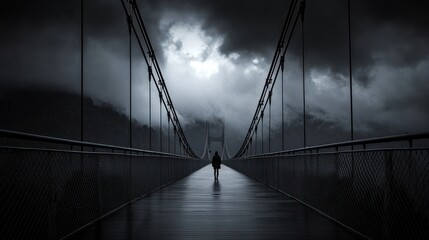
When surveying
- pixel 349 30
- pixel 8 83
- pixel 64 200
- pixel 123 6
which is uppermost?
pixel 8 83

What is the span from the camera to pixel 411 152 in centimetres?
334

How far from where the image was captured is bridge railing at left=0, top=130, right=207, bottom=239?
3.29m

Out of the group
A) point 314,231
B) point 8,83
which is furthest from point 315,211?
point 8,83

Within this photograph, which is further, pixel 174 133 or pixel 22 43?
pixel 22 43

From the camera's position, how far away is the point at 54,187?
4059mm

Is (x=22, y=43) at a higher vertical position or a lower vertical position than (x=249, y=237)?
higher

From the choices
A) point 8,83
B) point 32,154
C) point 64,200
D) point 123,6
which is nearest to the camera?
point 32,154

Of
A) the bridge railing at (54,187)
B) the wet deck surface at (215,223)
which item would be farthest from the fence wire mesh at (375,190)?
the bridge railing at (54,187)

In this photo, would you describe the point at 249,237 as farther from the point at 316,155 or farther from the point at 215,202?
the point at 215,202

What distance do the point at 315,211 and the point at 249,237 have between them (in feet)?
6.68

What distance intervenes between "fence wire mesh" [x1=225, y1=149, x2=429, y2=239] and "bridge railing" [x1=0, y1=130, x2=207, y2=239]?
2.26m

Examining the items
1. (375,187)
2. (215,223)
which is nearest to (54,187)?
(215,223)

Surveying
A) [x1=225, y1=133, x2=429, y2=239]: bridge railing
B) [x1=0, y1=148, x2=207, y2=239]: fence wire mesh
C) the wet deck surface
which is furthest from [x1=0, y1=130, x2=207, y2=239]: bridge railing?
[x1=225, y1=133, x2=429, y2=239]: bridge railing

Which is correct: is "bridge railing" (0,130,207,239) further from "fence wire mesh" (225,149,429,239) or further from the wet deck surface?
"fence wire mesh" (225,149,429,239)
